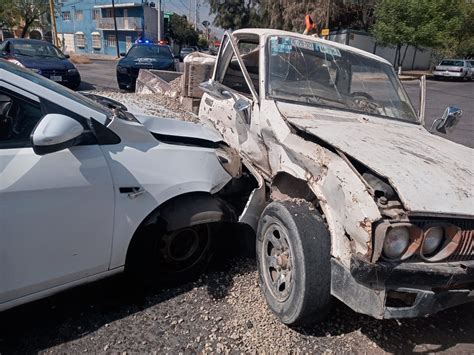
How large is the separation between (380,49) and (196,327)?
37866mm

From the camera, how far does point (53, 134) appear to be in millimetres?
2068

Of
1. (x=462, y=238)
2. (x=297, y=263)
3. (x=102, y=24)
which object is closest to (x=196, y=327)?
(x=297, y=263)

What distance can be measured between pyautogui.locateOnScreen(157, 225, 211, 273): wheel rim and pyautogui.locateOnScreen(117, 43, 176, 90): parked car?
1013cm

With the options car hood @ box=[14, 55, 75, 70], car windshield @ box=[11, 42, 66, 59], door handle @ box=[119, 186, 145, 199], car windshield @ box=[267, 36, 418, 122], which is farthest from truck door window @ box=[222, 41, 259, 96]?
car windshield @ box=[11, 42, 66, 59]

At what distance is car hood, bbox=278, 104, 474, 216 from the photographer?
221 centimetres

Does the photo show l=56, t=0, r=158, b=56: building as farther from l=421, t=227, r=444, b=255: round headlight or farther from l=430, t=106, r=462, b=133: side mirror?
l=421, t=227, r=444, b=255: round headlight

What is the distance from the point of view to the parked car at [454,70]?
3094cm

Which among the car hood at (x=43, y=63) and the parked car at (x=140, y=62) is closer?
the car hood at (x=43, y=63)

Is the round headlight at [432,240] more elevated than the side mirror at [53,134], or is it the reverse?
the side mirror at [53,134]

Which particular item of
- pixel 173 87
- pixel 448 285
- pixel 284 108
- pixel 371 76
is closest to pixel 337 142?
pixel 284 108

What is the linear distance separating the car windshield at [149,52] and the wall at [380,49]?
22921mm

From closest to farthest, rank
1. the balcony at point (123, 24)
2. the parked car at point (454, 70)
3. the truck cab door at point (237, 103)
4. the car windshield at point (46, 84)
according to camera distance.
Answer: the car windshield at point (46, 84), the truck cab door at point (237, 103), the parked car at point (454, 70), the balcony at point (123, 24)

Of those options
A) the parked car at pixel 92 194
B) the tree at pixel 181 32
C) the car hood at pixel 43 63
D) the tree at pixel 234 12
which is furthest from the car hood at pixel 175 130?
the tree at pixel 181 32

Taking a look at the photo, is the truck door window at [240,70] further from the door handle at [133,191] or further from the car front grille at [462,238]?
the car front grille at [462,238]
